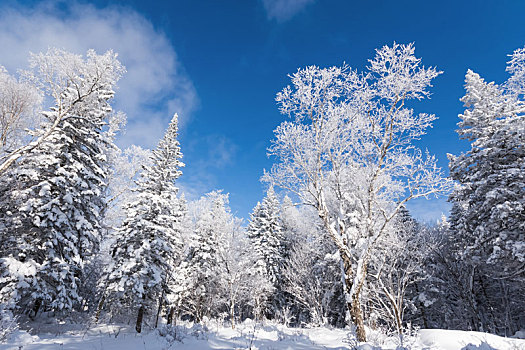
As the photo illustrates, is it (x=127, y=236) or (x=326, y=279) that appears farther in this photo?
(x=326, y=279)

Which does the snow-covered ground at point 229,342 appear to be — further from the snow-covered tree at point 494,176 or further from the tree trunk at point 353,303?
the snow-covered tree at point 494,176

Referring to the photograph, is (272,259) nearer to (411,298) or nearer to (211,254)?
(211,254)

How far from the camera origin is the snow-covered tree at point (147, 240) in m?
15.1

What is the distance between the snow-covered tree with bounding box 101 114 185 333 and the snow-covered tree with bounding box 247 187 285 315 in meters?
12.9

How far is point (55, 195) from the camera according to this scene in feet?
40.1

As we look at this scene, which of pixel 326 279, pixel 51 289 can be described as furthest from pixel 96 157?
pixel 326 279

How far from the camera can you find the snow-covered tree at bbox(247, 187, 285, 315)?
2889cm

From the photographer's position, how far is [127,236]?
53.4 feet

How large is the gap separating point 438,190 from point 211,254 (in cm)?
2302

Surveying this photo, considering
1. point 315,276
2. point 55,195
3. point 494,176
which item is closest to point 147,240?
point 55,195

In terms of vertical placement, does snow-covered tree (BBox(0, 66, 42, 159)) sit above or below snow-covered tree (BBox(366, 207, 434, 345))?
above

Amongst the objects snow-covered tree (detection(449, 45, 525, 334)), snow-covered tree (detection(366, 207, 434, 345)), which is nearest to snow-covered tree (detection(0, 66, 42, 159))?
snow-covered tree (detection(366, 207, 434, 345))

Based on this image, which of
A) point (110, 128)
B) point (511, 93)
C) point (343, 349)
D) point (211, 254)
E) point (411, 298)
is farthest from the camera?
point (211, 254)

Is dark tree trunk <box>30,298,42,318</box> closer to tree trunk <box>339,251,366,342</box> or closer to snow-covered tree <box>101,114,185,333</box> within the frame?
snow-covered tree <box>101,114,185,333</box>
